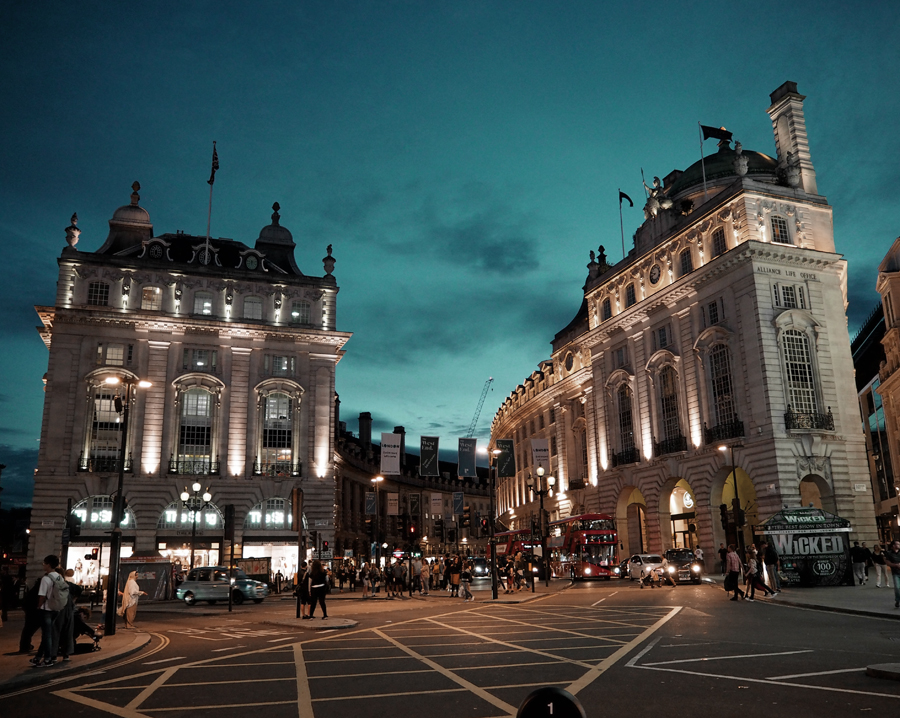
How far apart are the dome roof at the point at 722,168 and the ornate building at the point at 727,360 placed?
0.16 metres

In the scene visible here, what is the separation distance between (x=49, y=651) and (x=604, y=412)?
48060mm

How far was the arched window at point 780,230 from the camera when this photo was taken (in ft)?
149

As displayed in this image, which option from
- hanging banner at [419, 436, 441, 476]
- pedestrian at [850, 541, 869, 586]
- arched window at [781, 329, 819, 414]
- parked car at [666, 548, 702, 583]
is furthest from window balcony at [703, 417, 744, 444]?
hanging banner at [419, 436, 441, 476]

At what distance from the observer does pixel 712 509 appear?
45.4 metres

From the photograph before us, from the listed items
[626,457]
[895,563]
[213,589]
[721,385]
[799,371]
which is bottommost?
[213,589]

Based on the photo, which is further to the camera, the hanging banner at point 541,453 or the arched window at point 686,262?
the arched window at point 686,262

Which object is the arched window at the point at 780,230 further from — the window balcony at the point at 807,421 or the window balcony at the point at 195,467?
the window balcony at the point at 195,467

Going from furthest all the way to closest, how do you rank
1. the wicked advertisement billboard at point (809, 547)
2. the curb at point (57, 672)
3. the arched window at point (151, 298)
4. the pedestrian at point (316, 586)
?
the arched window at point (151, 298)
the wicked advertisement billboard at point (809, 547)
the pedestrian at point (316, 586)
the curb at point (57, 672)

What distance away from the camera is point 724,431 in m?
44.7

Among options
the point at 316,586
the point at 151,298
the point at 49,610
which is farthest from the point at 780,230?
the point at 151,298

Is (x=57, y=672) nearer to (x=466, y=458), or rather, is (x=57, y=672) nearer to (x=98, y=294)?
(x=466, y=458)

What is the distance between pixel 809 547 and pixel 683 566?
33.2 feet

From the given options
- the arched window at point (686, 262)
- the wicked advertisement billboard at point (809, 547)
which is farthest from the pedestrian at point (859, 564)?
the arched window at point (686, 262)

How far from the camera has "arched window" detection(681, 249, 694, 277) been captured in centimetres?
4953
